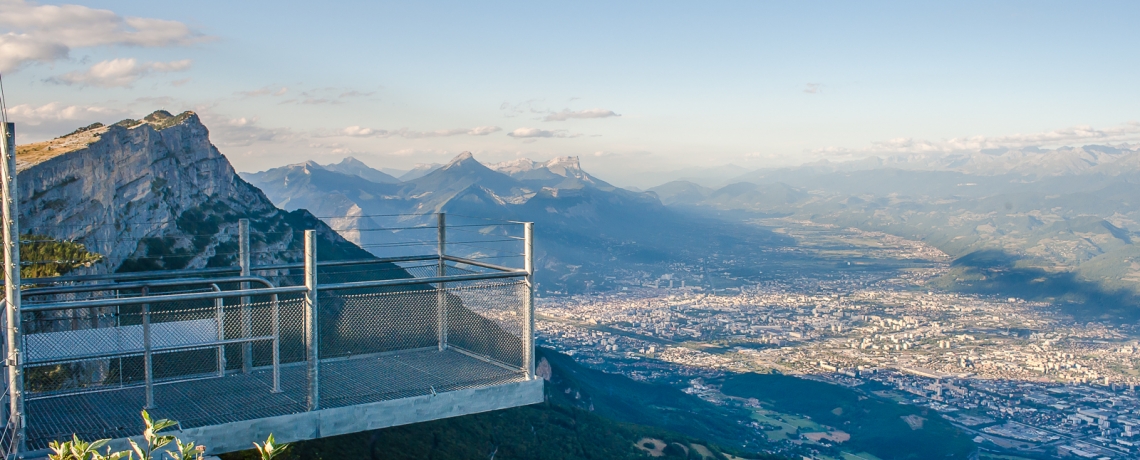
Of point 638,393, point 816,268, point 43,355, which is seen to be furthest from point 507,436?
point 816,268

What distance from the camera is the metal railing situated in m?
8.56

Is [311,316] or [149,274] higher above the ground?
[149,274]

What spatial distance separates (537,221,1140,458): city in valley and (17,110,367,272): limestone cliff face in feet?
124

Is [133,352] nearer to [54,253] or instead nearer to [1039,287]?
[54,253]

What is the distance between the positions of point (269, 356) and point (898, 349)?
89731 mm

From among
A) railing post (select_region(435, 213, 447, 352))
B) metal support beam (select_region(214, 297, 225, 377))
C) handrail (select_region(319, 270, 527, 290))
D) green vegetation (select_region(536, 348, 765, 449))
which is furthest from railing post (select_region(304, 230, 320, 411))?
green vegetation (select_region(536, 348, 765, 449))

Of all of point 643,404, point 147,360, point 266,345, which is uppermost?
point 147,360

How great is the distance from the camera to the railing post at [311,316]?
915 centimetres

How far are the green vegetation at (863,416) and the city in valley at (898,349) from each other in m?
1.91

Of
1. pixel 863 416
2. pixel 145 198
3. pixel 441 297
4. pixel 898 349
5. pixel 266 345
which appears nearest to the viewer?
pixel 266 345

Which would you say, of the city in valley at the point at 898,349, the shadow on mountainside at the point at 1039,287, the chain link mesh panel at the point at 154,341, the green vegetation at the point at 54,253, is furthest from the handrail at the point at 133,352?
the shadow on mountainside at the point at 1039,287

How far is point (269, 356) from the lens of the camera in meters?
11.8

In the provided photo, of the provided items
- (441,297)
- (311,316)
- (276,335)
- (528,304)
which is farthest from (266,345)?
(528,304)

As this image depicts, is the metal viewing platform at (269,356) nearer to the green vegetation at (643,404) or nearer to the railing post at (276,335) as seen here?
the railing post at (276,335)
